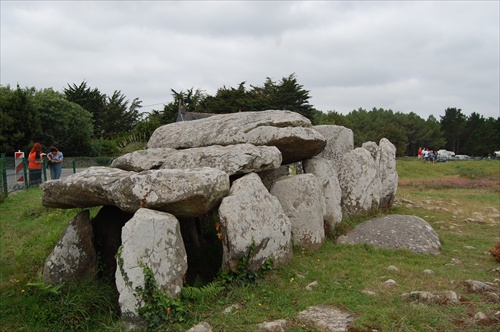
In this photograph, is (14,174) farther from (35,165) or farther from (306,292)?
(306,292)

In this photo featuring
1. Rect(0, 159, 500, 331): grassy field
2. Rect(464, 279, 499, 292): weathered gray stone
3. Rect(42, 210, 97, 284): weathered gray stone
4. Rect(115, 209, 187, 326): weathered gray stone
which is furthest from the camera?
Rect(42, 210, 97, 284): weathered gray stone

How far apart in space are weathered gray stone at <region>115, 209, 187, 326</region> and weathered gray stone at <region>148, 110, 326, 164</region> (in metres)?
3.48

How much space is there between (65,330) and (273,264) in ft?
10.1

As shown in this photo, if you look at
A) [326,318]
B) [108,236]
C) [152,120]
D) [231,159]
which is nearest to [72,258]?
[108,236]

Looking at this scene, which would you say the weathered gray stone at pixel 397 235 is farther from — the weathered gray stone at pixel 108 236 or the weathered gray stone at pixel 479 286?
the weathered gray stone at pixel 108 236

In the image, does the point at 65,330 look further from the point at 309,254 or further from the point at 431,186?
the point at 431,186

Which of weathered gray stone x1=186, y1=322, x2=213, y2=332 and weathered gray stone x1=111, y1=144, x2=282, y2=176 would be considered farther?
weathered gray stone x1=111, y1=144, x2=282, y2=176

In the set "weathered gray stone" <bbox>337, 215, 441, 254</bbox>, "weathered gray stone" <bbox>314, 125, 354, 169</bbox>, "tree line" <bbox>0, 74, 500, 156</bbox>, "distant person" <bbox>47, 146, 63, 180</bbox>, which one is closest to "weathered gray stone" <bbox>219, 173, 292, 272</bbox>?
"weathered gray stone" <bbox>337, 215, 441, 254</bbox>

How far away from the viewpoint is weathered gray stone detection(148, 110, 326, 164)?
9.05m

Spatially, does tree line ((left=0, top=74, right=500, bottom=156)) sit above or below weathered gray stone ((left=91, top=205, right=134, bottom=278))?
above

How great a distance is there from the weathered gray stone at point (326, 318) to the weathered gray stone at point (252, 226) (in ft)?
4.35

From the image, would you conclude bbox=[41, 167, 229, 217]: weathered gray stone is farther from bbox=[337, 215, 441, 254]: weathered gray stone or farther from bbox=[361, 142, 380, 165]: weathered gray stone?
bbox=[361, 142, 380, 165]: weathered gray stone

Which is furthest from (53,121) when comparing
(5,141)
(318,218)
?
(318,218)

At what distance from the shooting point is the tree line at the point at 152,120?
31906 mm
